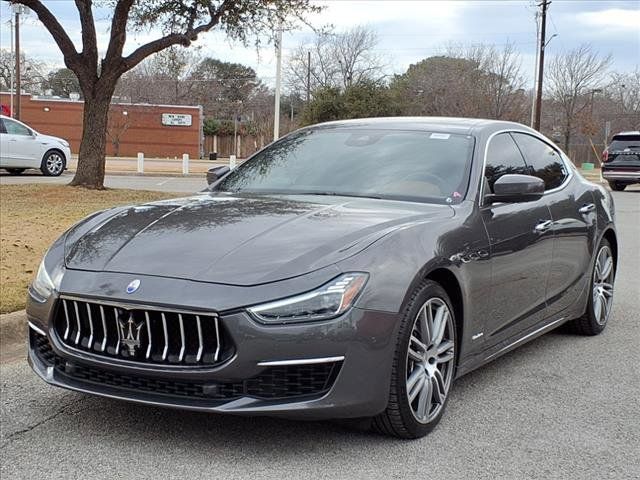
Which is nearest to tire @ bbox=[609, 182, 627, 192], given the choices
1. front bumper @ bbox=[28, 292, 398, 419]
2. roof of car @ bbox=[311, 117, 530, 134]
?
roof of car @ bbox=[311, 117, 530, 134]

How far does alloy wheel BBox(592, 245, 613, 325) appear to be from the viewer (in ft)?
19.2

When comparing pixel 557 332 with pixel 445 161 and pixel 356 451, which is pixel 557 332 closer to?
pixel 445 161

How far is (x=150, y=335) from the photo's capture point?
3246mm

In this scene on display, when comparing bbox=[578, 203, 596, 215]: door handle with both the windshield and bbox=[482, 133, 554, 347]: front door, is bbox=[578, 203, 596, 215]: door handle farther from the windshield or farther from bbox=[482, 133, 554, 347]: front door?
the windshield

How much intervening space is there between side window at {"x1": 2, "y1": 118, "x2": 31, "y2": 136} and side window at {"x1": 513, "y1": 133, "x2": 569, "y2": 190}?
63.1 ft

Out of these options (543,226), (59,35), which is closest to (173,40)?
(59,35)

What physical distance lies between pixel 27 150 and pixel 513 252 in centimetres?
2016

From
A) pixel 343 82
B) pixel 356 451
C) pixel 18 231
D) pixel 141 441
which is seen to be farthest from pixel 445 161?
pixel 343 82

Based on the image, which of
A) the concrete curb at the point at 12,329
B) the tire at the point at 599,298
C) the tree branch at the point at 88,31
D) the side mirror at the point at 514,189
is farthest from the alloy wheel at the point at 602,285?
the tree branch at the point at 88,31

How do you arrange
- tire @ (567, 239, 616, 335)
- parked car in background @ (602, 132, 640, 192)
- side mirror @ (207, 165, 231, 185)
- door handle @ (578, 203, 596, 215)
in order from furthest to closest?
parked car in background @ (602, 132, 640, 192), tire @ (567, 239, 616, 335), door handle @ (578, 203, 596, 215), side mirror @ (207, 165, 231, 185)

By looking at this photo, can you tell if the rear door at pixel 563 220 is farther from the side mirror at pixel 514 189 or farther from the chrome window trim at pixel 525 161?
the side mirror at pixel 514 189

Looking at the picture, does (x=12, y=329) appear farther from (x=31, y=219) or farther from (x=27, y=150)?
(x=27, y=150)

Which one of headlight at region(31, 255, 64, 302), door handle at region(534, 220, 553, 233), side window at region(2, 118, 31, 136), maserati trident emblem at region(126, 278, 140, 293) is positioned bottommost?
headlight at region(31, 255, 64, 302)

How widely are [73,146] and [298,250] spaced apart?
5350cm
